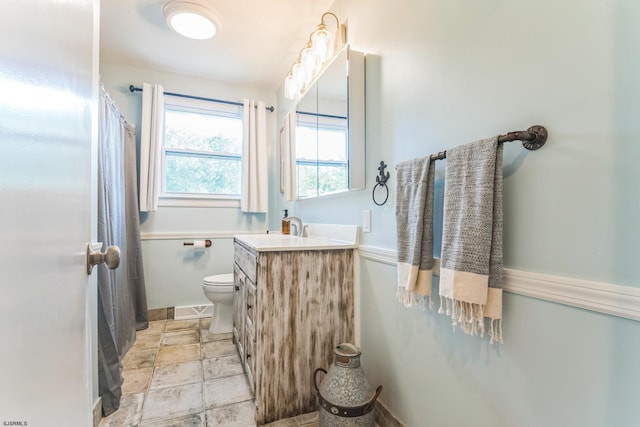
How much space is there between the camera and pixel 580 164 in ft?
2.35

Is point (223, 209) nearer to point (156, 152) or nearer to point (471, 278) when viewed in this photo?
point (156, 152)

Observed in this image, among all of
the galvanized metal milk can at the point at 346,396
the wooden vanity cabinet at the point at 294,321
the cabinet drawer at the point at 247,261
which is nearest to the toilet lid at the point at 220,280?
the cabinet drawer at the point at 247,261

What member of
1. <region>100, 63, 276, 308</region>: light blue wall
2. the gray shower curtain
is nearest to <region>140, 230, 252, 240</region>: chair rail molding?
<region>100, 63, 276, 308</region>: light blue wall

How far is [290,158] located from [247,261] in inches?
48.4

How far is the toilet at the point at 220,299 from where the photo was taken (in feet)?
8.02

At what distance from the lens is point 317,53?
6.20 feet

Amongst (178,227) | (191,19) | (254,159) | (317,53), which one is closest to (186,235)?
(178,227)

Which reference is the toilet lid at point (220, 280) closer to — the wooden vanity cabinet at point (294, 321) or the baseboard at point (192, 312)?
the baseboard at point (192, 312)

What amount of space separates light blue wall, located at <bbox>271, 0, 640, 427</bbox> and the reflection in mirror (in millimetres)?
336

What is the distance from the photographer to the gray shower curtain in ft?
5.19

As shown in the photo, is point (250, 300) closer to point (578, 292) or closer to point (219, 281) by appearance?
point (219, 281)

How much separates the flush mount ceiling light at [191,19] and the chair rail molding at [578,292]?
2283 mm

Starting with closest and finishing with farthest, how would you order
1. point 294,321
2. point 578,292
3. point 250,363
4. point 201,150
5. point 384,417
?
point 578,292, point 384,417, point 294,321, point 250,363, point 201,150

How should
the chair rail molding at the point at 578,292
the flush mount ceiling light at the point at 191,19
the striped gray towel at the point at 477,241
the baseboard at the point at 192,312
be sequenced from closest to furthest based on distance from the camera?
the chair rail molding at the point at 578,292 < the striped gray towel at the point at 477,241 < the flush mount ceiling light at the point at 191,19 < the baseboard at the point at 192,312
